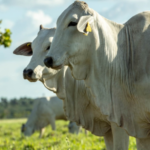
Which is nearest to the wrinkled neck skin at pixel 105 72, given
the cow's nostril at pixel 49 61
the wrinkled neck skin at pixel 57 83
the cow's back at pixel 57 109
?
the cow's nostril at pixel 49 61

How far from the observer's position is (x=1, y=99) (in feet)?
232

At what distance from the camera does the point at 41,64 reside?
445 centimetres

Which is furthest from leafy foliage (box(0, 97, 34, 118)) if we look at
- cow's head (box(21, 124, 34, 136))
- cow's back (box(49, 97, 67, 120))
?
cow's head (box(21, 124, 34, 136))

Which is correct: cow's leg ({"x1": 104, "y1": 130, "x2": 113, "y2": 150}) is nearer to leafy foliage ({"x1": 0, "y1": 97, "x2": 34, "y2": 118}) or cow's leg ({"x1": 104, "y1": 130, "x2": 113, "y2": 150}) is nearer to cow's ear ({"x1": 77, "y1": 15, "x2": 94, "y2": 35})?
cow's ear ({"x1": 77, "y1": 15, "x2": 94, "y2": 35})

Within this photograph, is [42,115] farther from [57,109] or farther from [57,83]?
[57,83]

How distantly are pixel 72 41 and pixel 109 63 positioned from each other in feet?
1.42

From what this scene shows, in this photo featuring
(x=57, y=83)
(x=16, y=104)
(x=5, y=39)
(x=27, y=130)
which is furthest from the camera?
(x=16, y=104)

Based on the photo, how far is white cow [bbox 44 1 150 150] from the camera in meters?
3.02

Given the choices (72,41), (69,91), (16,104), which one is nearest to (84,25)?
(72,41)

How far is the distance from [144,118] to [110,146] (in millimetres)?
1509

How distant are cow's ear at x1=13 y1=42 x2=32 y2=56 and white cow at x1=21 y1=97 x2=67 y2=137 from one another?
8.01 m

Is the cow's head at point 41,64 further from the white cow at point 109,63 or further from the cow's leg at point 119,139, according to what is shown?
the white cow at point 109,63

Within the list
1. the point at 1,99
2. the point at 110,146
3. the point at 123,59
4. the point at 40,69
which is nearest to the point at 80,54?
the point at 123,59

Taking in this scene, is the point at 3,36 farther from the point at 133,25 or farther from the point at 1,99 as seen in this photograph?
the point at 1,99
